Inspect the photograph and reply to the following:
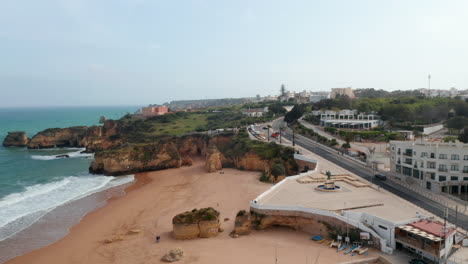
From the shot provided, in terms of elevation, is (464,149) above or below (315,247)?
above

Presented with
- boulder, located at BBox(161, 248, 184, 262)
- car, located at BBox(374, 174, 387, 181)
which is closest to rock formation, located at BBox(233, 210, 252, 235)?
boulder, located at BBox(161, 248, 184, 262)

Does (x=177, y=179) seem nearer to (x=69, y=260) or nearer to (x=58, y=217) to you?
(x=58, y=217)

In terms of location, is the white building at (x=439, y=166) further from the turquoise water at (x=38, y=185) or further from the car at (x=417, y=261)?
the turquoise water at (x=38, y=185)

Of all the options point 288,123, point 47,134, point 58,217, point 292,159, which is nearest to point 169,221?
point 58,217

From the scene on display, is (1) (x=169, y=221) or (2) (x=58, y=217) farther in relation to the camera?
(2) (x=58, y=217)

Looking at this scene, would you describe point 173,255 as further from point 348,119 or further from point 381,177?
point 348,119

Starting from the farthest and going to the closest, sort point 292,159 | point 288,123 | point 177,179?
1. point 288,123
2. point 177,179
3. point 292,159

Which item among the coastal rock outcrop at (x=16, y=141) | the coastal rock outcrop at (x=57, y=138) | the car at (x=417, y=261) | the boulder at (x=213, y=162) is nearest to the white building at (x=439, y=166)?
the car at (x=417, y=261)
